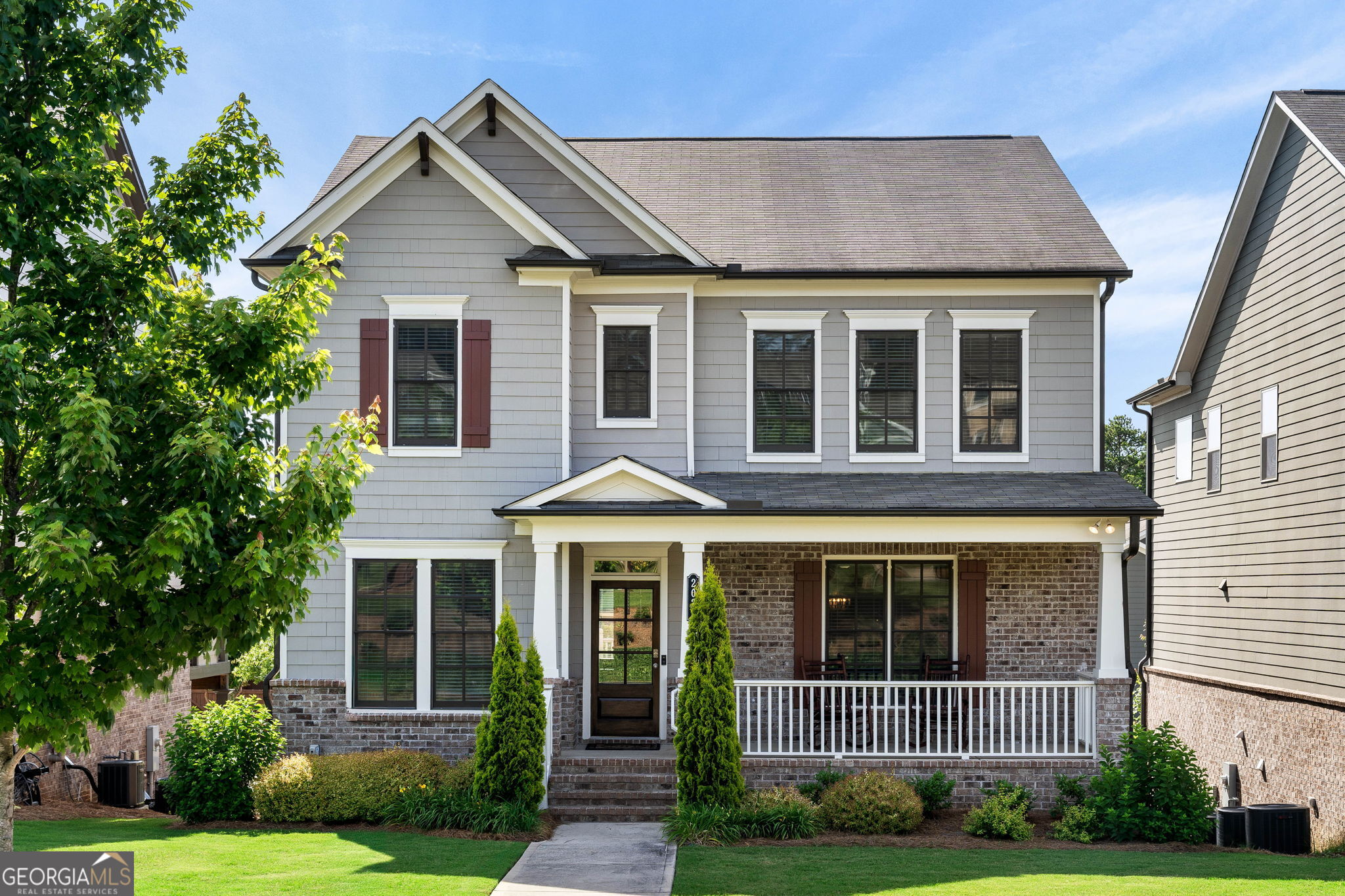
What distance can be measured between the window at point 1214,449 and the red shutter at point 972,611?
16.0 ft

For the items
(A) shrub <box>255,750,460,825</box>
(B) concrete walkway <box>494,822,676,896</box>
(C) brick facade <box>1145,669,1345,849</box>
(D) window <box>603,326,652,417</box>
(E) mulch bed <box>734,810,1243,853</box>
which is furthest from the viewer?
(D) window <box>603,326,652,417</box>

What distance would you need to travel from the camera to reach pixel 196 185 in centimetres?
704

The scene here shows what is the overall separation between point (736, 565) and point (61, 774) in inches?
367

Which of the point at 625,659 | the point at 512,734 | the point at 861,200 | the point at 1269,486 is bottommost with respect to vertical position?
the point at 512,734

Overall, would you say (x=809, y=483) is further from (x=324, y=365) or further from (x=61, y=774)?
(x=61, y=774)

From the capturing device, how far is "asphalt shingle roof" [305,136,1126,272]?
50.2ft

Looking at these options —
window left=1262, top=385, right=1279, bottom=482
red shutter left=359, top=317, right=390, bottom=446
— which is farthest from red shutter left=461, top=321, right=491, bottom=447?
window left=1262, top=385, right=1279, bottom=482

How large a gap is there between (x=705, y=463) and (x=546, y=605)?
10.3 ft

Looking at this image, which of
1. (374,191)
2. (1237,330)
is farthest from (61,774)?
(1237,330)

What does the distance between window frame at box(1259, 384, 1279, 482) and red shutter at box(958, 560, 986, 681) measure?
13.8ft

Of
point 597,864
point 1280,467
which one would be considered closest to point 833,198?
point 1280,467

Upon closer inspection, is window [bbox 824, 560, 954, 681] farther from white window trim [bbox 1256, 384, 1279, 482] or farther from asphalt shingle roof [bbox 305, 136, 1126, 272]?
white window trim [bbox 1256, 384, 1279, 482]

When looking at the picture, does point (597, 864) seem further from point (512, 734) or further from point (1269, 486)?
point (1269, 486)

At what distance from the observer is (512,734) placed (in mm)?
12031
